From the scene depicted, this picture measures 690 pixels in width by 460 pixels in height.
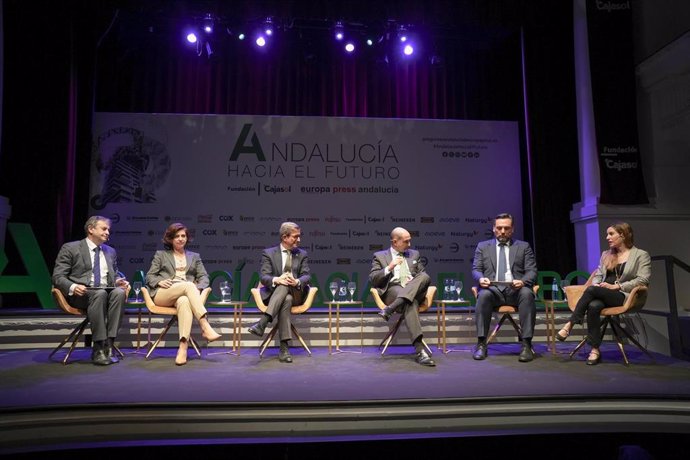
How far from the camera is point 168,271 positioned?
167 inches

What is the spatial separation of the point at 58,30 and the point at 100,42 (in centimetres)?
85

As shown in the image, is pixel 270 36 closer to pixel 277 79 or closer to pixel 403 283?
pixel 277 79

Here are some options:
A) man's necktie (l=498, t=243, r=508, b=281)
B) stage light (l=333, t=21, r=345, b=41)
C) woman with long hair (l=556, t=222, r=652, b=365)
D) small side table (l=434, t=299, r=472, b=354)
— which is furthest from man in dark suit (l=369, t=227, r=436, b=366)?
stage light (l=333, t=21, r=345, b=41)

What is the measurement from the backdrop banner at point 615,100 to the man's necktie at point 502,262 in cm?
237

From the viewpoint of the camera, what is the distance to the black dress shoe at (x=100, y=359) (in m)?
3.76

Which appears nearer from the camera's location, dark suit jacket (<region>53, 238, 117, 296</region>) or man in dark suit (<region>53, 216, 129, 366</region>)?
man in dark suit (<region>53, 216, 129, 366</region>)

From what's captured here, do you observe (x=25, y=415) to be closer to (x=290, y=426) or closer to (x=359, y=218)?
(x=290, y=426)

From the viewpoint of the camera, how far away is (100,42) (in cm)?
714

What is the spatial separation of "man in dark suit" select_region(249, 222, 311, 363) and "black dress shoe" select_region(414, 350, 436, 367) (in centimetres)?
109

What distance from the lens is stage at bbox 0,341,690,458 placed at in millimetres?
A: 2393

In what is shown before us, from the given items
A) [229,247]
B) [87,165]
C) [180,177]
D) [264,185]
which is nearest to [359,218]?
[264,185]

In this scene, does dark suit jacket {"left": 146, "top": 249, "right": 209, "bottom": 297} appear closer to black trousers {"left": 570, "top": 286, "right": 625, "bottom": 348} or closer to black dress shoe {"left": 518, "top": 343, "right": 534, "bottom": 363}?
black dress shoe {"left": 518, "top": 343, "right": 534, "bottom": 363}

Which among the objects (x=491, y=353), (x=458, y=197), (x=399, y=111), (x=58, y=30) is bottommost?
→ (x=491, y=353)

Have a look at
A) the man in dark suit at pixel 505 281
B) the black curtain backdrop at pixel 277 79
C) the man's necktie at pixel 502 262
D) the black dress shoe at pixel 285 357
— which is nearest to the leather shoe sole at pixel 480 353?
the man in dark suit at pixel 505 281
